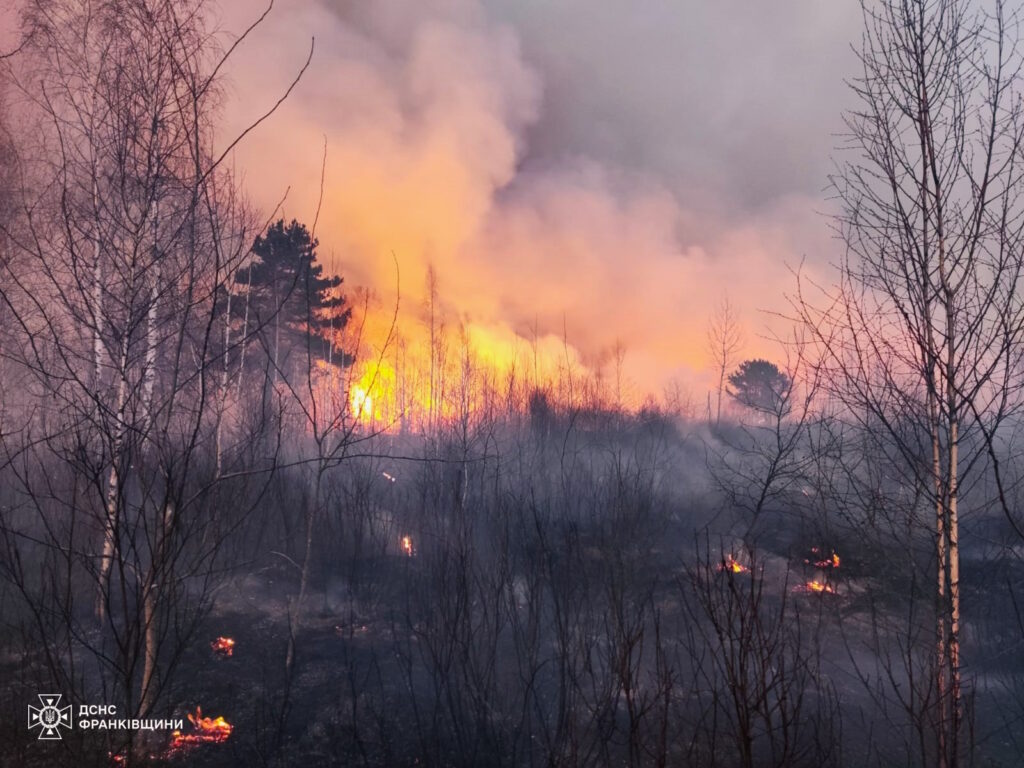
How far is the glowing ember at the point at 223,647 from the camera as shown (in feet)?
19.4

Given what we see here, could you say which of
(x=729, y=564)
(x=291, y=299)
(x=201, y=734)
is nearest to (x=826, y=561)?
(x=729, y=564)

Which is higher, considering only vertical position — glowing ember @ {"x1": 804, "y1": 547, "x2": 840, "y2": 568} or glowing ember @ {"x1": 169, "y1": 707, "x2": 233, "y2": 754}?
glowing ember @ {"x1": 804, "y1": 547, "x2": 840, "y2": 568}

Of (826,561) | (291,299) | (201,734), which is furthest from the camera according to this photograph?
(291,299)

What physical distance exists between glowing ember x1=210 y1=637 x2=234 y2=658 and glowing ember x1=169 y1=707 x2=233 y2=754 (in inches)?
52.5

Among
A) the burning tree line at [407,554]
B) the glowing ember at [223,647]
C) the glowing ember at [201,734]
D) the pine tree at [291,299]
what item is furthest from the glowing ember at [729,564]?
the pine tree at [291,299]

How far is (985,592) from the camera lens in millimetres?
9383

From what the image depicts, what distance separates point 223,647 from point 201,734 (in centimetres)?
170

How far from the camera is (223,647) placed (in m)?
6.02

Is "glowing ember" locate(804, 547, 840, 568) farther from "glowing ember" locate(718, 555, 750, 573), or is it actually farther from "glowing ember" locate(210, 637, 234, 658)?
"glowing ember" locate(210, 637, 234, 658)

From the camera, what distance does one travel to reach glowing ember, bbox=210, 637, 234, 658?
19.4 ft

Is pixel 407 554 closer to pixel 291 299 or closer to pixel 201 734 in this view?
pixel 201 734

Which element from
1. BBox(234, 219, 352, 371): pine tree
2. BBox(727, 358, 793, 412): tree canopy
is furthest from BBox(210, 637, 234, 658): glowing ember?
BBox(727, 358, 793, 412): tree canopy

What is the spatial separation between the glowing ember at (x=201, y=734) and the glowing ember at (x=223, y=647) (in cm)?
133

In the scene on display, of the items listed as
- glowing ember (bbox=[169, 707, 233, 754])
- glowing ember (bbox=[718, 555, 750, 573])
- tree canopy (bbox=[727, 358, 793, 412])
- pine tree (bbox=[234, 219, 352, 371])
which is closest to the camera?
glowing ember (bbox=[718, 555, 750, 573])
